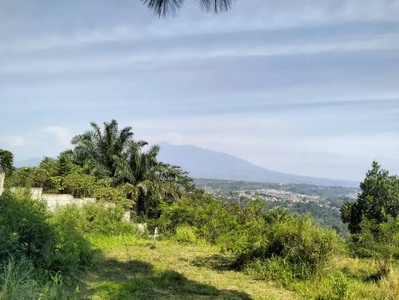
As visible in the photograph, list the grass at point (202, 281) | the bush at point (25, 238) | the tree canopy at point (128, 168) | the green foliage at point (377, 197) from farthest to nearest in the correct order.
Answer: the tree canopy at point (128, 168) → the green foliage at point (377, 197) → the grass at point (202, 281) → the bush at point (25, 238)

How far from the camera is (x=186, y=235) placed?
37.6 feet

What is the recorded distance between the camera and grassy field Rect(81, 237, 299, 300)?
5367 millimetres

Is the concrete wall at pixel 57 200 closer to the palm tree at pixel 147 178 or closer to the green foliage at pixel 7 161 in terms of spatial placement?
the green foliage at pixel 7 161

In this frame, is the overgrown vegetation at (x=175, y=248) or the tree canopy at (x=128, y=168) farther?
the tree canopy at (x=128, y=168)

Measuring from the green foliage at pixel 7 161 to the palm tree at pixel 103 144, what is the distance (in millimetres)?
11078

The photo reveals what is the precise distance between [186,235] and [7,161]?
643 centimetres

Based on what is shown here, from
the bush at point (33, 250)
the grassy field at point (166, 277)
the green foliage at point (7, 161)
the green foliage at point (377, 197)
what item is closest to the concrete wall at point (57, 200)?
the green foliage at point (7, 161)

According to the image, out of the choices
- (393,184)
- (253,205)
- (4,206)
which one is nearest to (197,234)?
(253,205)

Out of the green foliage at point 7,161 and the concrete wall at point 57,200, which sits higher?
the green foliage at point 7,161

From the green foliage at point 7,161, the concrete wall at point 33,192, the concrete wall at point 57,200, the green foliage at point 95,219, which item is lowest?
the green foliage at point 95,219

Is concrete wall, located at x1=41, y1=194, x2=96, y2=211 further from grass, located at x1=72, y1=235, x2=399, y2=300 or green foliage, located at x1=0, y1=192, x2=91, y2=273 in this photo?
green foliage, located at x1=0, y1=192, x2=91, y2=273

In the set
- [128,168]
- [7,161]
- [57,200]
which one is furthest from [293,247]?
[128,168]

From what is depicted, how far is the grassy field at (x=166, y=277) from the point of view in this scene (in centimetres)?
537

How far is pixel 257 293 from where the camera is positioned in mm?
5676
